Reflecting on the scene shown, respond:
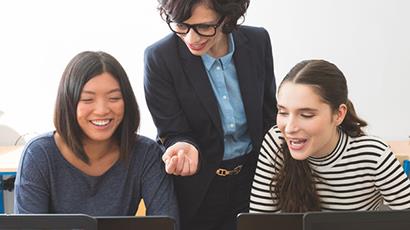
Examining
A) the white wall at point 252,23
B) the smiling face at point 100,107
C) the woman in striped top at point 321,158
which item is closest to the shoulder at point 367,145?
the woman in striped top at point 321,158

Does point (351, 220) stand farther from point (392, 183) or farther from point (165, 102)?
point (165, 102)

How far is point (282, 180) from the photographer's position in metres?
1.42

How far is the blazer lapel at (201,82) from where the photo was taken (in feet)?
4.72

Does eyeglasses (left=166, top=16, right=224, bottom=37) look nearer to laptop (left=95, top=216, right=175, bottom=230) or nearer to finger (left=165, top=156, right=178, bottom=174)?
finger (left=165, top=156, right=178, bottom=174)

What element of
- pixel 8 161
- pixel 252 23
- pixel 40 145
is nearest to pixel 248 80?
pixel 40 145

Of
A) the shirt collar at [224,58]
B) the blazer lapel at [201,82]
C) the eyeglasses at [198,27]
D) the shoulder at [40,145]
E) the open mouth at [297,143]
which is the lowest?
the shoulder at [40,145]

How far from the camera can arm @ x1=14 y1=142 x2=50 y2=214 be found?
136 cm

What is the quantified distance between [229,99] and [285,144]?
21 centimetres

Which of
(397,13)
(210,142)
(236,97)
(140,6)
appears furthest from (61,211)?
(397,13)

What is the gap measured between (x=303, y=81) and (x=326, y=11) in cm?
144

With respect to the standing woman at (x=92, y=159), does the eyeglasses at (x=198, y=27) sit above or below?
above

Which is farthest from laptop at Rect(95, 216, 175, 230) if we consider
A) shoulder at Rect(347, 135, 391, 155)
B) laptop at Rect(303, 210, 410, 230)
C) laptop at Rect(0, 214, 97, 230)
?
shoulder at Rect(347, 135, 391, 155)

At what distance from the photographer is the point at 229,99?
1482mm

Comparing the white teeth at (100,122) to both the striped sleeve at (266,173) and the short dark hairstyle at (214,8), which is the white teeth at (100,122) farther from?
the striped sleeve at (266,173)
